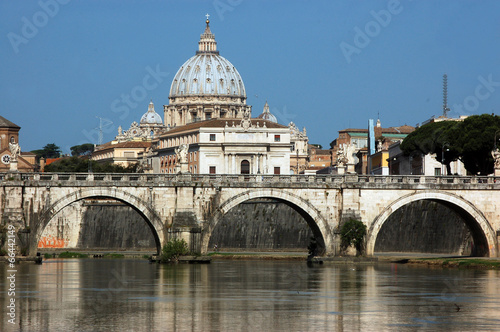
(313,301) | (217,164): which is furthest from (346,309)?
(217,164)

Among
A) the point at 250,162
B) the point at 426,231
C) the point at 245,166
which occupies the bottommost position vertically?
the point at 426,231

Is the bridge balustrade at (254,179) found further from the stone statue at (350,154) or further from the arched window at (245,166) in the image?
the arched window at (245,166)

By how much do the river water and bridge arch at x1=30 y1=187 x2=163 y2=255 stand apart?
736cm

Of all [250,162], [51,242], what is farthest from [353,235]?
[250,162]

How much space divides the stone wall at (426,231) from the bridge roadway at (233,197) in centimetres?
613

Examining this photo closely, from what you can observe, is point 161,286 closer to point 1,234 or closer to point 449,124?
point 1,234

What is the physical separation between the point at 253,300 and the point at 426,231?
1884 inches

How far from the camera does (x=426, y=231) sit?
9000 centimetres

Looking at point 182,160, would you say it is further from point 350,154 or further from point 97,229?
point 97,229

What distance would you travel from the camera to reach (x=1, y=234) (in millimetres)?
72938

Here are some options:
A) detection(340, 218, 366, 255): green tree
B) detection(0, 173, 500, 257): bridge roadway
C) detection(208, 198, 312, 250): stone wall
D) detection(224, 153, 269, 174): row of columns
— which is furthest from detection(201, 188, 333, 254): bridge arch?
detection(224, 153, 269, 174): row of columns

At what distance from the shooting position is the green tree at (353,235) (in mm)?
74812

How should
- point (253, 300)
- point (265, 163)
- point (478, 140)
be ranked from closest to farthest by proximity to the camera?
point (253, 300)
point (478, 140)
point (265, 163)

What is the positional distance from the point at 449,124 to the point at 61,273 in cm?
4933
